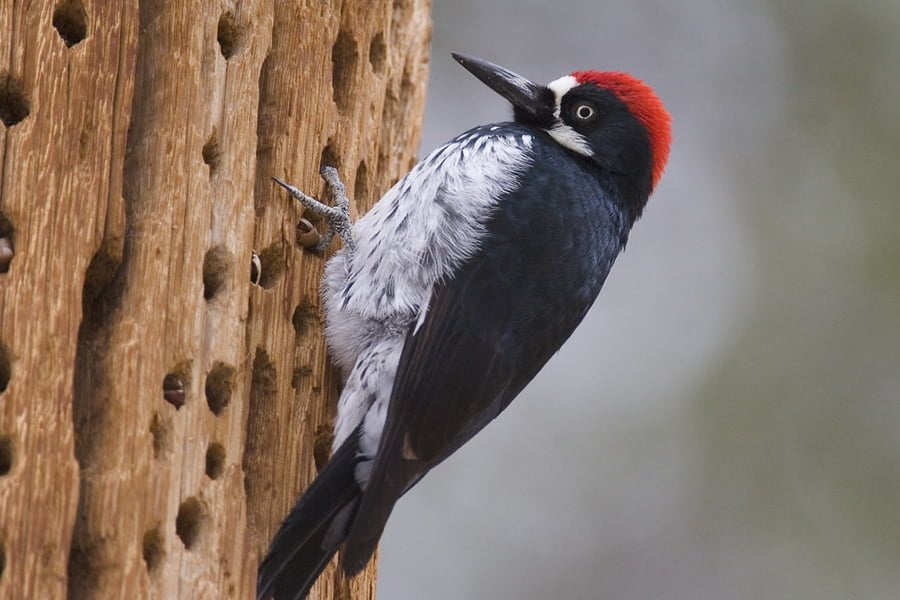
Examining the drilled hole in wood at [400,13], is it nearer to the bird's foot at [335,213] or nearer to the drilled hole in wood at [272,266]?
the bird's foot at [335,213]

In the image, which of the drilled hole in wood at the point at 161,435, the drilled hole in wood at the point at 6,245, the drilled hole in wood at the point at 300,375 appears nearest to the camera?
the drilled hole in wood at the point at 6,245

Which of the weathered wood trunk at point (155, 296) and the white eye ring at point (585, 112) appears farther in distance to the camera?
the white eye ring at point (585, 112)

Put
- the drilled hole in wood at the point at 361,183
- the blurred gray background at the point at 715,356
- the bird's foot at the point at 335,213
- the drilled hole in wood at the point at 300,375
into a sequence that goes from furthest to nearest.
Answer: the blurred gray background at the point at 715,356 → the drilled hole in wood at the point at 361,183 → the bird's foot at the point at 335,213 → the drilled hole in wood at the point at 300,375

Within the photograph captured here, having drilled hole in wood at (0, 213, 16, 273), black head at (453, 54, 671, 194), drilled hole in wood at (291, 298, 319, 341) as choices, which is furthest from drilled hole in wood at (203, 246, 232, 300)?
black head at (453, 54, 671, 194)

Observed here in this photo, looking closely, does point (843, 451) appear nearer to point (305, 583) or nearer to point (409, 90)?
point (409, 90)

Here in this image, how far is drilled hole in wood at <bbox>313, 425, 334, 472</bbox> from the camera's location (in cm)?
345

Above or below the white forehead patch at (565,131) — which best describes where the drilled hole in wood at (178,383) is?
below

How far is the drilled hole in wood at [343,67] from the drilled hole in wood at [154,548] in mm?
1445

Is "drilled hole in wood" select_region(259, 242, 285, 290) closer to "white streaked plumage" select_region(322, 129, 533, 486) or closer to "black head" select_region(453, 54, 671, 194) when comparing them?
"white streaked plumage" select_region(322, 129, 533, 486)

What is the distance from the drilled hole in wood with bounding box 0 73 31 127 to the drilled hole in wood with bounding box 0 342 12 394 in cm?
51

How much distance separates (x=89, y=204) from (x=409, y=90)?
165cm

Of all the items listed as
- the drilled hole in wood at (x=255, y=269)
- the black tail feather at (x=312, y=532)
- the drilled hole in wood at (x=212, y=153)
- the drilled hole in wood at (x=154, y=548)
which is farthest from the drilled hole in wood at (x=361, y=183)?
the drilled hole in wood at (x=154, y=548)

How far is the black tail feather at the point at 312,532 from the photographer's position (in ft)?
10.0

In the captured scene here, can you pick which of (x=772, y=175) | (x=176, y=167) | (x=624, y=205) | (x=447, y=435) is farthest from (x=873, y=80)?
(x=176, y=167)
